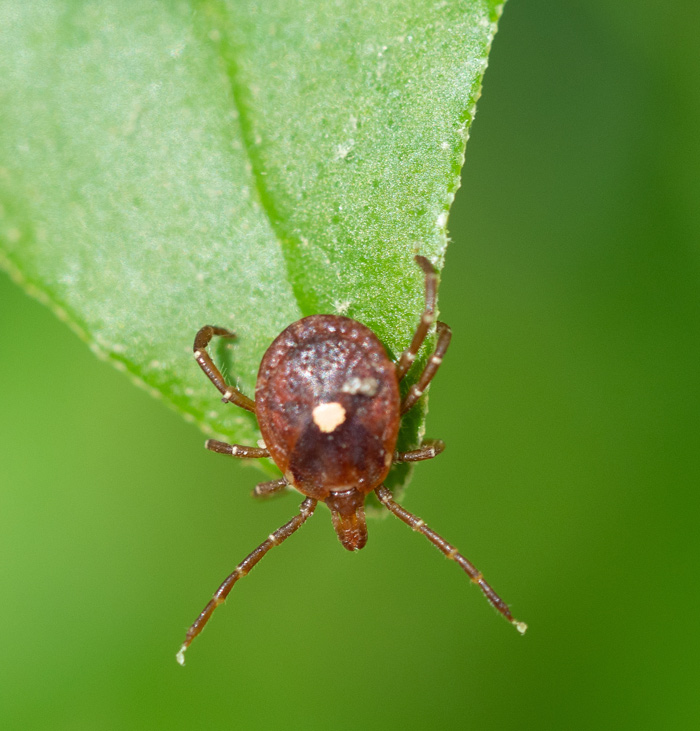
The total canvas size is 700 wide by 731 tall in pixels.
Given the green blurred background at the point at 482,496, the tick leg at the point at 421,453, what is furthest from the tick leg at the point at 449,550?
the green blurred background at the point at 482,496

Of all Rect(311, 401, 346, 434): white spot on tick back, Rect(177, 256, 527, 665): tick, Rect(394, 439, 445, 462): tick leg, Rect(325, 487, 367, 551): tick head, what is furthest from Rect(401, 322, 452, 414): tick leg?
Rect(325, 487, 367, 551): tick head

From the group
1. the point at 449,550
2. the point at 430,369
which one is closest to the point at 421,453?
the point at 430,369

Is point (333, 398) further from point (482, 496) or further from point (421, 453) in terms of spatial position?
point (482, 496)

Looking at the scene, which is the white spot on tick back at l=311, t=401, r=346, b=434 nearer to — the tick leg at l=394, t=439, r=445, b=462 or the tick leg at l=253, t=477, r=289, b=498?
the tick leg at l=394, t=439, r=445, b=462

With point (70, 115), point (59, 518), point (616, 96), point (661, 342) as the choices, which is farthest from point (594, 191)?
point (59, 518)

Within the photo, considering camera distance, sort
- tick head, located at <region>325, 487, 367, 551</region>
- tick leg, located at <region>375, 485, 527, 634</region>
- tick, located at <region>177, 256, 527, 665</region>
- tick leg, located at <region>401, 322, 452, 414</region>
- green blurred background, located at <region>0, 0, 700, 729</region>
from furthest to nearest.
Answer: green blurred background, located at <region>0, 0, 700, 729</region> → tick leg, located at <region>375, 485, 527, 634</region> → tick head, located at <region>325, 487, 367, 551</region> → tick leg, located at <region>401, 322, 452, 414</region> → tick, located at <region>177, 256, 527, 665</region>

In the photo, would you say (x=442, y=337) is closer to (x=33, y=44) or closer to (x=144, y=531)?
(x=33, y=44)
